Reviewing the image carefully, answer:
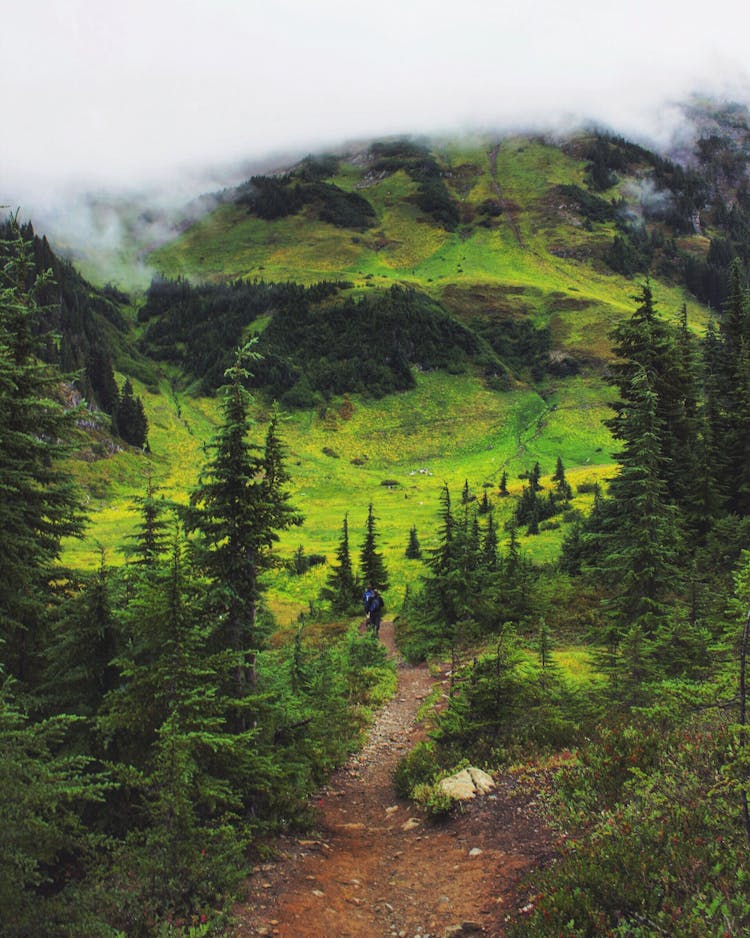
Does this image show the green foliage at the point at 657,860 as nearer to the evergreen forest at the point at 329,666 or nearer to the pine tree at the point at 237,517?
the evergreen forest at the point at 329,666

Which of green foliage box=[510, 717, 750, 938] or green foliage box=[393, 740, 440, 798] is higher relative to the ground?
green foliage box=[510, 717, 750, 938]

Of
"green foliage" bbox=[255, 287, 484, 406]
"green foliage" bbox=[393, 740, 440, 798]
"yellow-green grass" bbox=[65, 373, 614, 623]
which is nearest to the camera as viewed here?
"green foliage" bbox=[393, 740, 440, 798]

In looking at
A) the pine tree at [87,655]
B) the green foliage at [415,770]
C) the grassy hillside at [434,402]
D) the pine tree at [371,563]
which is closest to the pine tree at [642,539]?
the green foliage at [415,770]

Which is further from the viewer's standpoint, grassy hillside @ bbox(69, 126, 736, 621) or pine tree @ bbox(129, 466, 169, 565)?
grassy hillside @ bbox(69, 126, 736, 621)

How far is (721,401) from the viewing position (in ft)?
92.0

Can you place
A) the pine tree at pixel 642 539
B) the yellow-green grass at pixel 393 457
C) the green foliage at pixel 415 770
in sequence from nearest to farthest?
the green foliage at pixel 415 770, the pine tree at pixel 642 539, the yellow-green grass at pixel 393 457

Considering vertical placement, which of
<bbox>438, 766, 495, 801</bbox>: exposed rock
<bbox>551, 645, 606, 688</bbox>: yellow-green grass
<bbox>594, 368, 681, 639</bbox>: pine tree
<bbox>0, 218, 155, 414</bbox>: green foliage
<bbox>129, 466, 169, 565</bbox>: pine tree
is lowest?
<bbox>551, 645, 606, 688</bbox>: yellow-green grass

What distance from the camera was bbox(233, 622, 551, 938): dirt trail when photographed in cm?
629

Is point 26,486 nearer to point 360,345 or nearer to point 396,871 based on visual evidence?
point 396,871

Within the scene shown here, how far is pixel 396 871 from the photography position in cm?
773

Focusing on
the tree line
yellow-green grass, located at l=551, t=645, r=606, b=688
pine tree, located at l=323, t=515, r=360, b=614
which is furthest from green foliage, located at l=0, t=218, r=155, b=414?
yellow-green grass, located at l=551, t=645, r=606, b=688

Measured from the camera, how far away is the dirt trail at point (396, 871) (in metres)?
6.29

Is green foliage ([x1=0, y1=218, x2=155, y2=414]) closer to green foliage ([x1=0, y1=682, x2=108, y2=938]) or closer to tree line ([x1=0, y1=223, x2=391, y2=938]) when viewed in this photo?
tree line ([x1=0, y1=223, x2=391, y2=938])

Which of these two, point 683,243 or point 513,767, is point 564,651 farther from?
point 683,243
